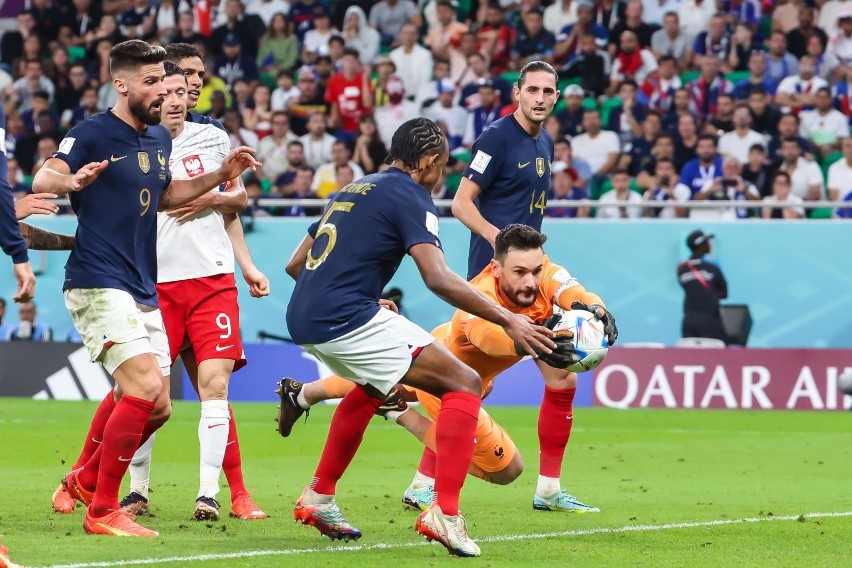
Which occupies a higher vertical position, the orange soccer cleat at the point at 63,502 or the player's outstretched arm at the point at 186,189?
the player's outstretched arm at the point at 186,189

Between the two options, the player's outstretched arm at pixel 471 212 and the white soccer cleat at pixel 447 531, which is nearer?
the white soccer cleat at pixel 447 531

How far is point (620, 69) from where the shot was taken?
66.2ft

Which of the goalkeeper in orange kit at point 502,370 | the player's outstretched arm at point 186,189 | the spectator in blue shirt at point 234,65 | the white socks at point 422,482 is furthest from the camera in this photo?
the spectator in blue shirt at point 234,65

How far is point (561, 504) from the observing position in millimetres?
8109

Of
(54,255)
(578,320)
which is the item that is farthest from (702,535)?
(54,255)

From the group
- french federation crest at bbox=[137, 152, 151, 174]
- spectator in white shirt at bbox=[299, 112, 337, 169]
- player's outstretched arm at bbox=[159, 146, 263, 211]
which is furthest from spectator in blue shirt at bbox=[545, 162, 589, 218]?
french federation crest at bbox=[137, 152, 151, 174]

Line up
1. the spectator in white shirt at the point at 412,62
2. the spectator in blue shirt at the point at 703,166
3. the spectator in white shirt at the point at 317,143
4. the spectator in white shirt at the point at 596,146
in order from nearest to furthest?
the spectator in blue shirt at the point at 703,166, the spectator in white shirt at the point at 596,146, the spectator in white shirt at the point at 317,143, the spectator in white shirt at the point at 412,62

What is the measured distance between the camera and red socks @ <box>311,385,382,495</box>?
6.79 meters

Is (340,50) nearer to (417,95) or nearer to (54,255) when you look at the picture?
(417,95)

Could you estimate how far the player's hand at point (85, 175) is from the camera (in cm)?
657

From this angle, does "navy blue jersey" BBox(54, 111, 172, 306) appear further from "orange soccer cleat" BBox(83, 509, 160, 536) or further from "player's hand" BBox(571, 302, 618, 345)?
"player's hand" BBox(571, 302, 618, 345)

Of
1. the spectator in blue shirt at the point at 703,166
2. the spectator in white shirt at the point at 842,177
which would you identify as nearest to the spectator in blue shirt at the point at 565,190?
the spectator in blue shirt at the point at 703,166

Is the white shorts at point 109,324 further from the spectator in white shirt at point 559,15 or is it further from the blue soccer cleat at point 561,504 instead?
the spectator in white shirt at point 559,15

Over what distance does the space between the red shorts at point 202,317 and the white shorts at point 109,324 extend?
0.94 m
